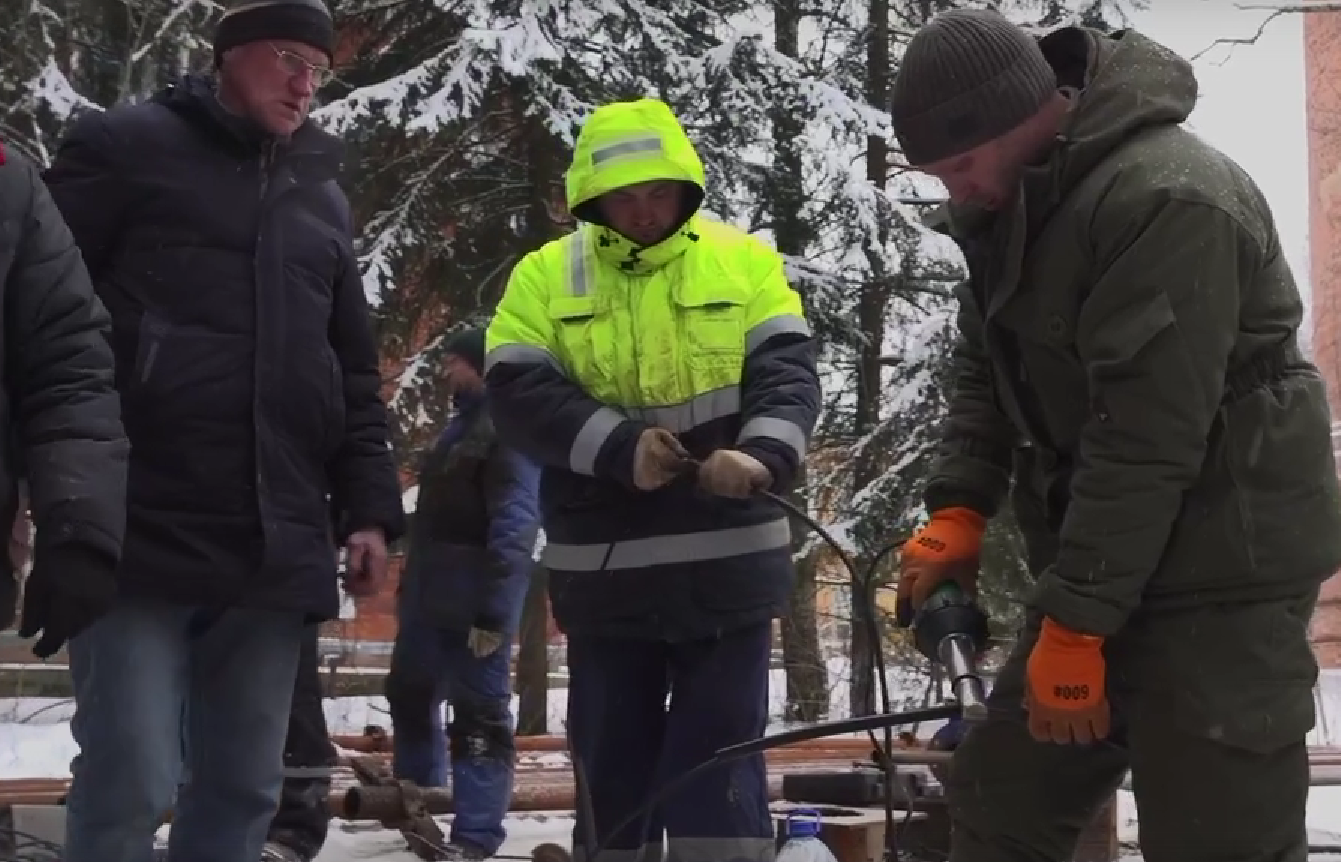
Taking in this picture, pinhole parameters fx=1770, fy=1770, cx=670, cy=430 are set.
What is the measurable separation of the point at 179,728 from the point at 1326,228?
24.0 meters

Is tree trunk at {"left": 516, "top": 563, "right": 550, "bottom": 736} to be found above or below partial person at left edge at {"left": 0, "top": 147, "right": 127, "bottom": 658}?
below

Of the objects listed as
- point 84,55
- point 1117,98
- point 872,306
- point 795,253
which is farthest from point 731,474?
point 84,55

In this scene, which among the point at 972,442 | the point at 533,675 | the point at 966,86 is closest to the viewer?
the point at 966,86

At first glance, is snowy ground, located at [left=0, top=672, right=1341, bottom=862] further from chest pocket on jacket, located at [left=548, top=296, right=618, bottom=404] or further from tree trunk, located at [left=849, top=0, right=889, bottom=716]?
chest pocket on jacket, located at [left=548, top=296, right=618, bottom=404]

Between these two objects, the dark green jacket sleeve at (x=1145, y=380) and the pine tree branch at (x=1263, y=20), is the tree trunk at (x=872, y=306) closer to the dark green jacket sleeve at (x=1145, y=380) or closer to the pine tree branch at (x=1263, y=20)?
the pine tree branch at (x=1263, y=20)

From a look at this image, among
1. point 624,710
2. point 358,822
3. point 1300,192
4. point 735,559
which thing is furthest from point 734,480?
point 1300,192

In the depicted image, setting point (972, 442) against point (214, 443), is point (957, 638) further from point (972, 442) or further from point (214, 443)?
point (214, 443)

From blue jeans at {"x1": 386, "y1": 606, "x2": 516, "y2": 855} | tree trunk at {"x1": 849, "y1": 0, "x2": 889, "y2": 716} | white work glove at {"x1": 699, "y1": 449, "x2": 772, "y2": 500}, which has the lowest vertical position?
blue jeans at {"x1": 386, "y1": 606, "x2": 516, "y2": 855}

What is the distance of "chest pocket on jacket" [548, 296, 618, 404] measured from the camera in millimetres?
4020

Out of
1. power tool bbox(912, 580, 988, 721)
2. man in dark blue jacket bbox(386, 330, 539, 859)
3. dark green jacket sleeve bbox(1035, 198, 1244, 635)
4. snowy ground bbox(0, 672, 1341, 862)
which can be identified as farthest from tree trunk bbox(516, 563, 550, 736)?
dark green jacket sleeve bbox(1035, 198, 1244, 635)

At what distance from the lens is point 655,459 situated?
3781mm

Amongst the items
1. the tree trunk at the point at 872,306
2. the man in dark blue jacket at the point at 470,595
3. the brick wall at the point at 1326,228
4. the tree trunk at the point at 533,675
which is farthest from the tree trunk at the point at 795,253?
the brick wall at the point at 1326,228

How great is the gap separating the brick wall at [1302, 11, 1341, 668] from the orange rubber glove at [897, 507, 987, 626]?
55.8ft

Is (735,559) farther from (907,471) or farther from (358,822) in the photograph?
(907,471)
